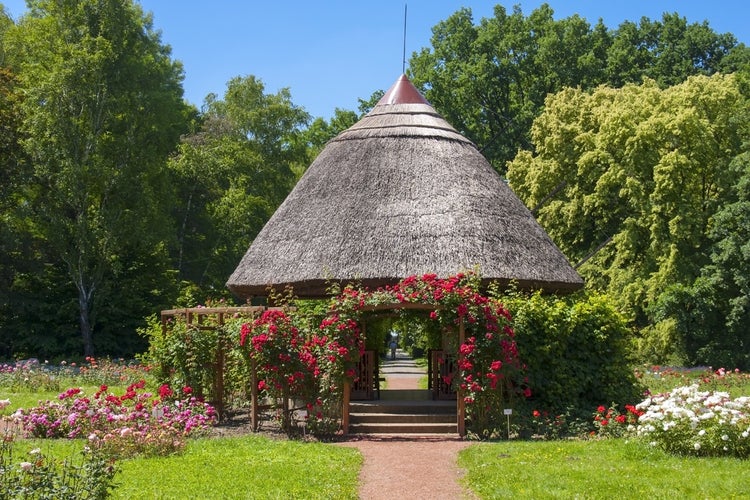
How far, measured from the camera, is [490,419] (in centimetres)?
1376

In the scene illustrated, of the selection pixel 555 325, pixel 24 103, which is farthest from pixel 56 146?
pixel 555 325

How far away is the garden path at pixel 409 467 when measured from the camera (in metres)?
9.34

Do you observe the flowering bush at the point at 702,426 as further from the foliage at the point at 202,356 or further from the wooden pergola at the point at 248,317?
the foliage at the point at 202,356

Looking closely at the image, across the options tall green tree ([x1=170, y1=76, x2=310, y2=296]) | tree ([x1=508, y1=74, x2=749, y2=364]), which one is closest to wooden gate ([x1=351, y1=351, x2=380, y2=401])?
tree ([x1=508, y1=74, x2=749, y2=364])

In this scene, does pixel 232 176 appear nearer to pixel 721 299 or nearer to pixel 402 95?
pixel 402 95

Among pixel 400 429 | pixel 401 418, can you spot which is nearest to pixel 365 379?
pixel 401 418

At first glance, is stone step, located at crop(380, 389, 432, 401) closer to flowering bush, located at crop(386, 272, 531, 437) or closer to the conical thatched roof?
the conical thatched roof

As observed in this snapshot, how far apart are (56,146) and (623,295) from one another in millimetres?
20864

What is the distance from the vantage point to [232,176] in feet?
134

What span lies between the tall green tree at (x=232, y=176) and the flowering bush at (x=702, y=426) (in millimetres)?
29349

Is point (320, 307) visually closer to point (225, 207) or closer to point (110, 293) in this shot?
point (110, 293)

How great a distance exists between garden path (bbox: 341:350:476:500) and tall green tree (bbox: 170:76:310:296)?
26.2m

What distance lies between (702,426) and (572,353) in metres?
4.22

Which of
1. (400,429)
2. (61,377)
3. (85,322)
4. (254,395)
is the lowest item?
(400,429)
